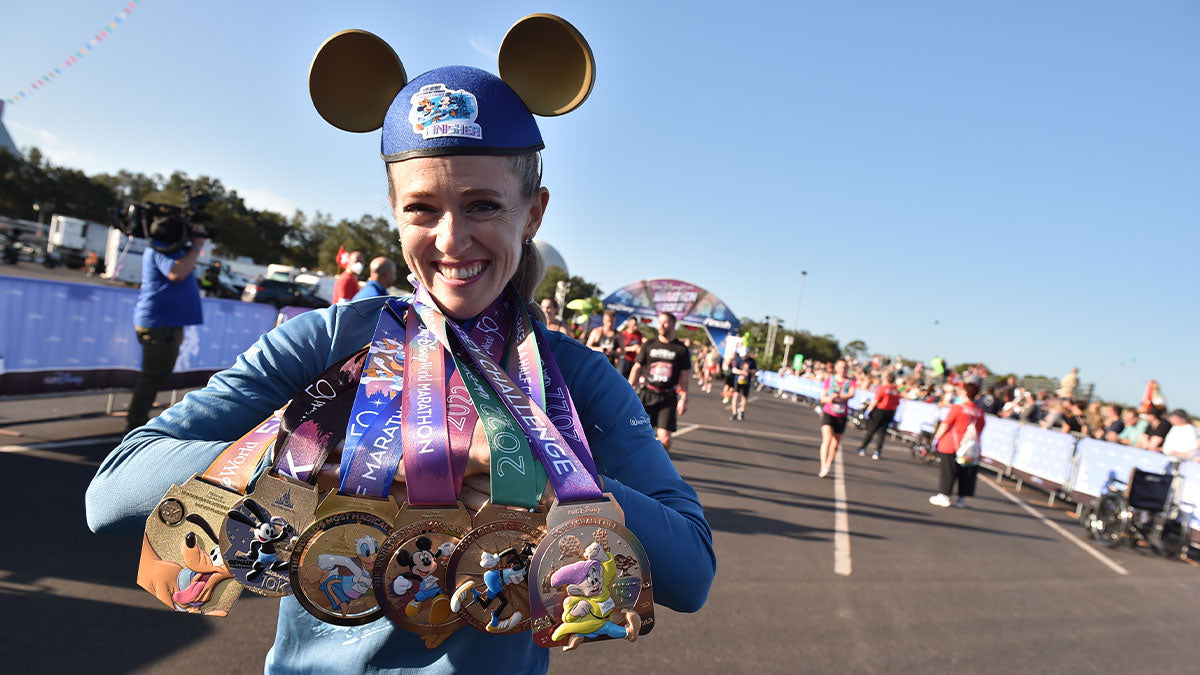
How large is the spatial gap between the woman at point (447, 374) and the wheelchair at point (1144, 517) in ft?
32.6

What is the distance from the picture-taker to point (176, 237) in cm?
537

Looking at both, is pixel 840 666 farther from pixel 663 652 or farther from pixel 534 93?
pixel 534 93

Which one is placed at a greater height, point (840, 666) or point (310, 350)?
point (310, 350)

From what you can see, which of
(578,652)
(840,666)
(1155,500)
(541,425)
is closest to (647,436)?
(541,425)

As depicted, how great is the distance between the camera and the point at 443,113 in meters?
0.94

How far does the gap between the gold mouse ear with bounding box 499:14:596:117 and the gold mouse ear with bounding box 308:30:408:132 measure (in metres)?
0.20

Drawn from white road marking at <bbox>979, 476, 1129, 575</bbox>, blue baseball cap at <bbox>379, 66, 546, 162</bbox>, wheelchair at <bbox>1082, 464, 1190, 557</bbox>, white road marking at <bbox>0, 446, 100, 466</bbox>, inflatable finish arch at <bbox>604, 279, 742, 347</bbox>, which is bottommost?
white road marking at <bbox>0, 446, 100, 466</bbox>

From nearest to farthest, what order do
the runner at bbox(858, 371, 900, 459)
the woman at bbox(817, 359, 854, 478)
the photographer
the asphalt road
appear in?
the asphalt road
the photographer
the woman at bbox(817, 359, 854, 478)
the runner at bbox(858, 371, 900, 459)

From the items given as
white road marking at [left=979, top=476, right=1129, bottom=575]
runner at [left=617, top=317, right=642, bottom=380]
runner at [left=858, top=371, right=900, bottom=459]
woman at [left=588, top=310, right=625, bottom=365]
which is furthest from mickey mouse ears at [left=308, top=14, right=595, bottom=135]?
runner at [left=858, top=371, right=900, bottom=459]

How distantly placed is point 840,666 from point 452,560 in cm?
381

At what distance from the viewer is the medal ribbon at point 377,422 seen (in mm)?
800

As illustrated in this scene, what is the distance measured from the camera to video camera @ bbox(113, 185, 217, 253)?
526cm

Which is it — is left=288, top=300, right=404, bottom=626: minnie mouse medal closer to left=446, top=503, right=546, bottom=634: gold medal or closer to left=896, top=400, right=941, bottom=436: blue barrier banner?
left=446, top=503, right=546, bottom=634: gold medal

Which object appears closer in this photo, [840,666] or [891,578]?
[840,666]
